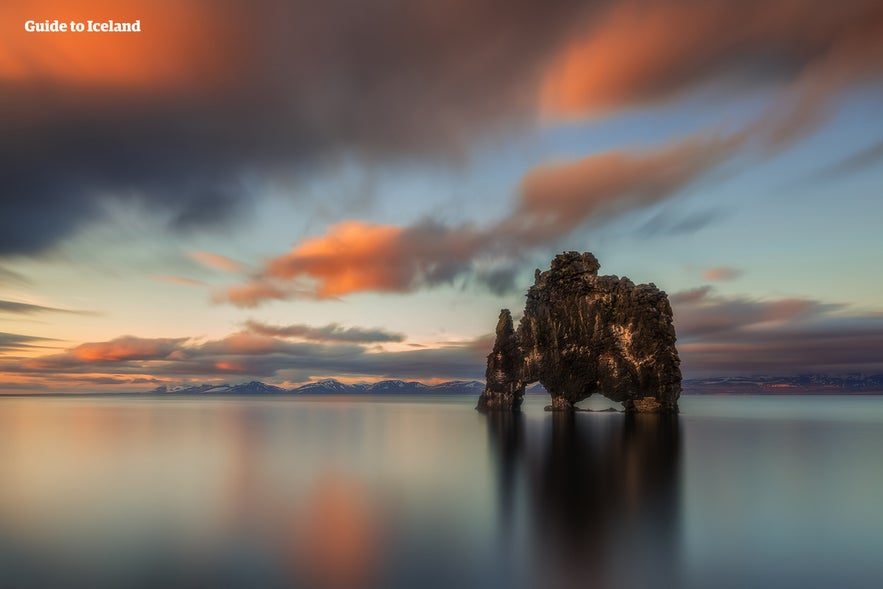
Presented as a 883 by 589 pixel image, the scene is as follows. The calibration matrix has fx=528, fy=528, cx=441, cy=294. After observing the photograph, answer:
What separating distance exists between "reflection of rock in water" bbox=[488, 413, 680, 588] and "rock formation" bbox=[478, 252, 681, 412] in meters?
41.0

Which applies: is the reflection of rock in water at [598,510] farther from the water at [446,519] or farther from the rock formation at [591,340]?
the rock formation at [591,340]

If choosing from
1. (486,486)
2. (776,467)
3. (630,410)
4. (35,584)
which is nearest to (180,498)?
(35,584)

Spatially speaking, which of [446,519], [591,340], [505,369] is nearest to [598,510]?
[446,519]

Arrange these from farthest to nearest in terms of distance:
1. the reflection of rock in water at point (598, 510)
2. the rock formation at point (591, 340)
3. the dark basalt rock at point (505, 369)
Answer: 1. the dark basalt rock at point (505, 369)
2. the rock formation at point (591, 340)
3. the reflection of rock in water at point (598, 510)

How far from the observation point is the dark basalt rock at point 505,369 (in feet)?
312

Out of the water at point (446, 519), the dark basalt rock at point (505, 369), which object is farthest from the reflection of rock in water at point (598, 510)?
the dark basalt rock at point (505, 369)

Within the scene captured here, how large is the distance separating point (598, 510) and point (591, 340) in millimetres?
67536

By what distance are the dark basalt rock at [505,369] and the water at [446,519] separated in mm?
54905

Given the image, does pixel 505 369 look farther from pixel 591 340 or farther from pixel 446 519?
pixel 446 519

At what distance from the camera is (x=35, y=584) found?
507 inches

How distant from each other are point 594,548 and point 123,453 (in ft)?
127

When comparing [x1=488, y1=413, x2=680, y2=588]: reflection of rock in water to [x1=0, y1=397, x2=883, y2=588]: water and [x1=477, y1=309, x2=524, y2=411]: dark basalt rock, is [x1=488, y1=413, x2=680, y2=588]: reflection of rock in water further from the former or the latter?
[x1=477, y1=309, x2=524, y2=411]: dark basalt rock

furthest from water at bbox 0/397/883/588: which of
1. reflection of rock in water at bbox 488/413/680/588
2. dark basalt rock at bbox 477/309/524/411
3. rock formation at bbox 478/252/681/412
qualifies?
dark basalt rock at bbox 477/309/524/411

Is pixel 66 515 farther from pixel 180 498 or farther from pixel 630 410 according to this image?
pixel 630 410
